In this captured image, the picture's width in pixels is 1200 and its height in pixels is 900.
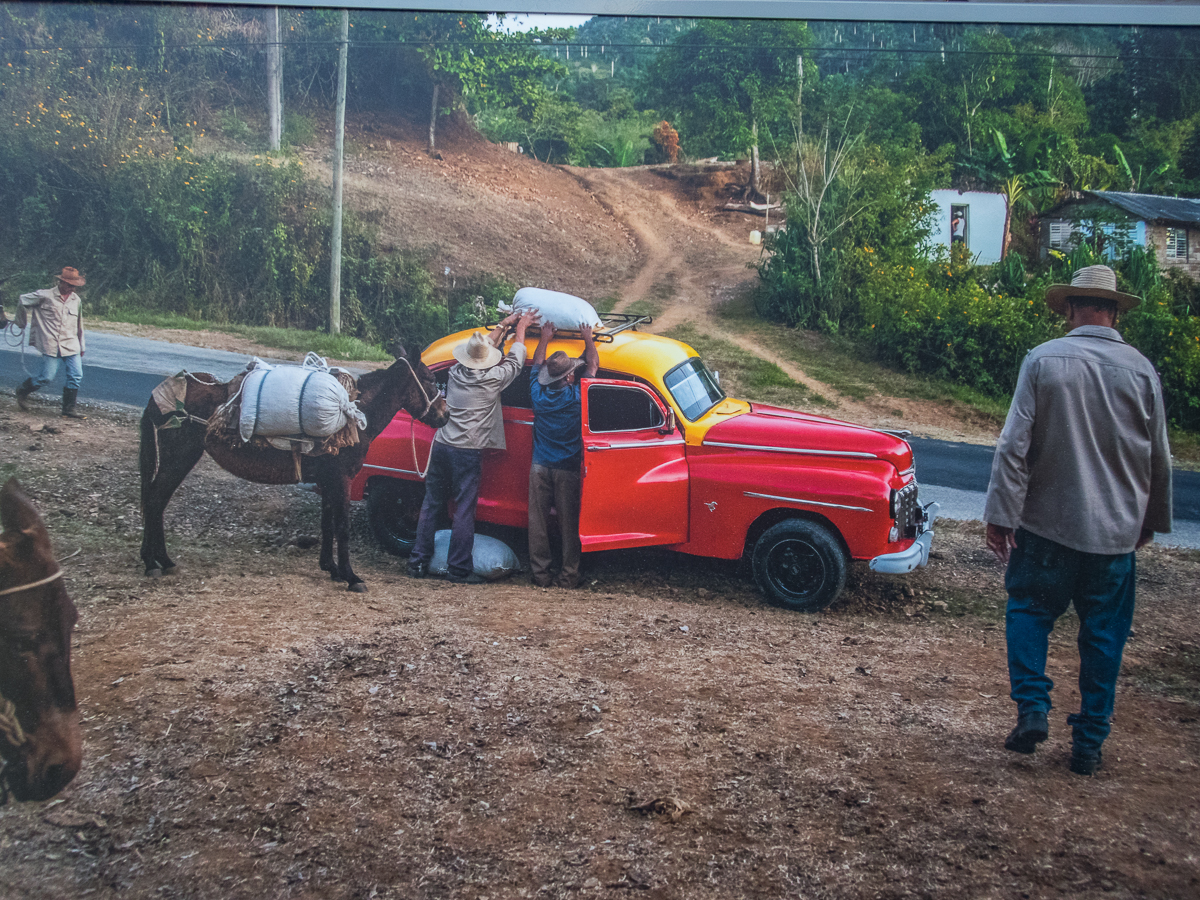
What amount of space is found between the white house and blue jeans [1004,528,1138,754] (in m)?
2.31

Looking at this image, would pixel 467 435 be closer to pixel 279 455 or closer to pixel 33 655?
pixel 279 455

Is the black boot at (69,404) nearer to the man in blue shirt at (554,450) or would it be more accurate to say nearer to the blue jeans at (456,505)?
the blue jeans at (456,505)

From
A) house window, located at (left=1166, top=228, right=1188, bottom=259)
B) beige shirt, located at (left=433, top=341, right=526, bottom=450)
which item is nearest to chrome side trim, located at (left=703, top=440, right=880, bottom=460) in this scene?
beige shirt, located at (left=433, top=341, right=526, bottom=450)

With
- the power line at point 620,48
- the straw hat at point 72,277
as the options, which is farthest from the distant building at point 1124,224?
the straw hat at point 72,277

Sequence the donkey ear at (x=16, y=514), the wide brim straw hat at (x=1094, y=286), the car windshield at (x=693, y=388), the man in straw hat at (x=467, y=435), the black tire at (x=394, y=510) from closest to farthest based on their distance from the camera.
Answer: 1. the wide brim straw hat at (x=1094, y=286)
2. the donkey ear at (x=16, y=514)
3. the man in straw hat at (x=467, y=435)
4. the car windshield at (x=693, y=388)
5. the black tire at (x=394, y=510)

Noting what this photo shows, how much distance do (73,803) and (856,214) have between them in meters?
4.87

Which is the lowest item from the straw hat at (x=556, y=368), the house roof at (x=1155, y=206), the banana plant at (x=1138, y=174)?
the straw hat at (x=556, y=368)

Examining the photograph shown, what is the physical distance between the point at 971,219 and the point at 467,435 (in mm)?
3250

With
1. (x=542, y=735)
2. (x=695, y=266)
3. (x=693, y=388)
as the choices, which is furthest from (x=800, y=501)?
(x=542, y=735)

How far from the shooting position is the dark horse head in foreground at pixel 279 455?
461 cm

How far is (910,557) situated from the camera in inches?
189

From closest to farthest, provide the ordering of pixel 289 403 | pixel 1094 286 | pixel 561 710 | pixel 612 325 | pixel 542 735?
1. pixel 1094 286
2. pixel 542 735
3. pixel 561 710
4. pixel 289 403
5. pixel 612 325

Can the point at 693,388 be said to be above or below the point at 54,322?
below

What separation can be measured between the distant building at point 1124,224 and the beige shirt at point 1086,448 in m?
1.79
